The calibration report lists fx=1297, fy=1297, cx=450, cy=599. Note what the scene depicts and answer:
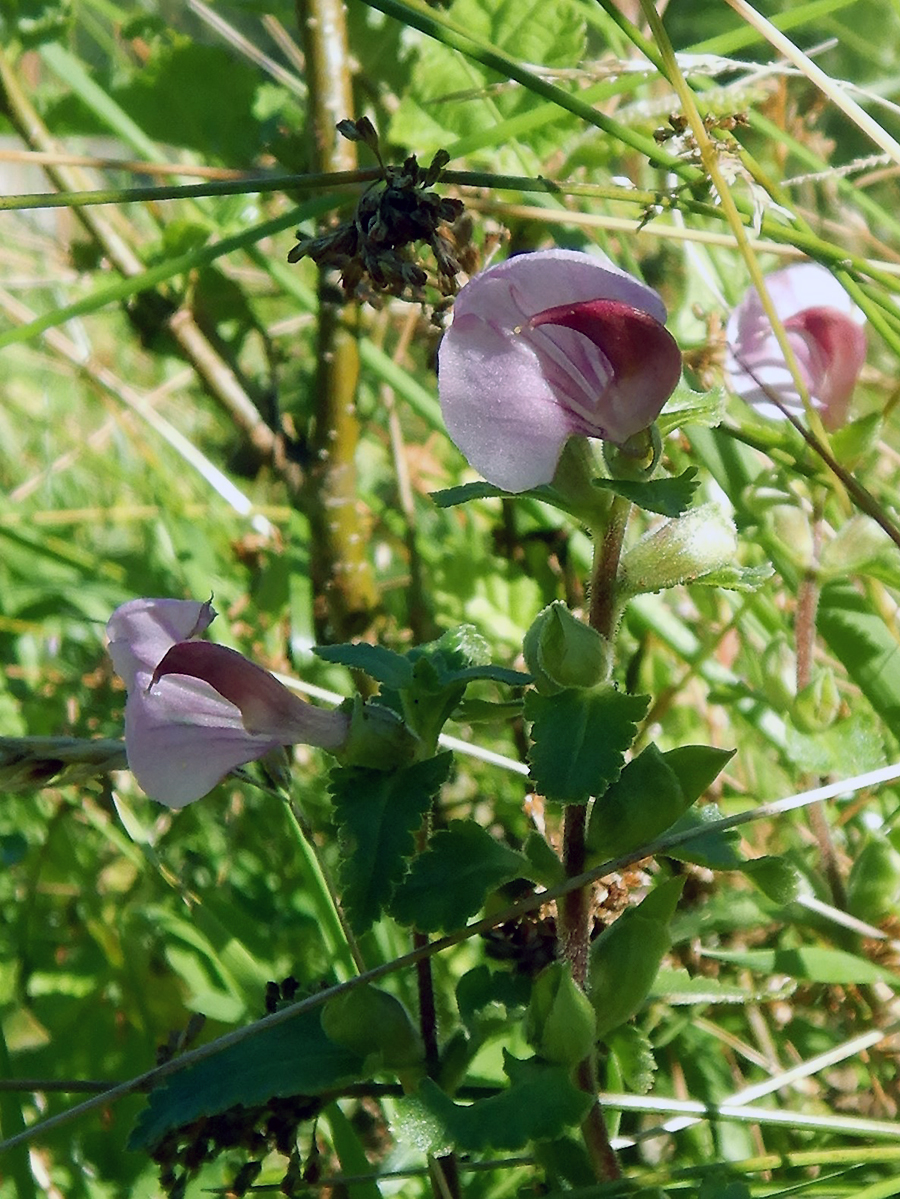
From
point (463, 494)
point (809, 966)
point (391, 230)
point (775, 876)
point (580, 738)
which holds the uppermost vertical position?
point (391, 230)

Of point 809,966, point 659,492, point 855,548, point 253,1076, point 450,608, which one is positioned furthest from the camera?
point 450,608

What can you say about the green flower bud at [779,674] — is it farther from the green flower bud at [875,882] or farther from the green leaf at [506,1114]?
the green leaf at [506,1114]

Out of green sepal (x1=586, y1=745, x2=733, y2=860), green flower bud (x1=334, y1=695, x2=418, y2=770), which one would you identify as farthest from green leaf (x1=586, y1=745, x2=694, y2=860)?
green flower bud (x1=334, y1=695, x2=418, y2=770)

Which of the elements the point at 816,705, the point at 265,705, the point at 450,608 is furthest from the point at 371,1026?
the point at 450,608

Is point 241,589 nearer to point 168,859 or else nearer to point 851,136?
point 168,859

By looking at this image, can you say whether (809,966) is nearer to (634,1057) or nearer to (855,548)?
(634,1057)

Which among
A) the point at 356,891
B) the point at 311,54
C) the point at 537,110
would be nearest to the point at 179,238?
the point at 311,54
